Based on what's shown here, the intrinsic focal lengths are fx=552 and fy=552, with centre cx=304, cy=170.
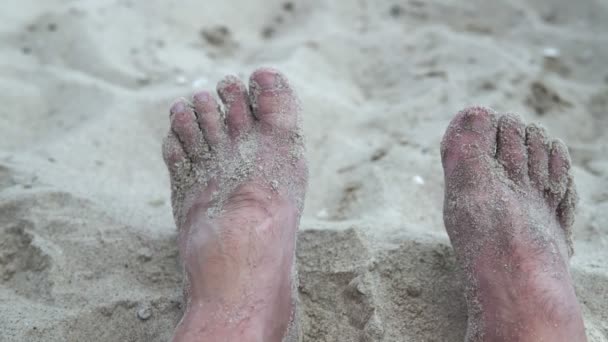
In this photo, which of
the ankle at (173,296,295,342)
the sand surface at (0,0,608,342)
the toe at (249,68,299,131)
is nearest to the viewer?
the ankle at (173,296,295,342)

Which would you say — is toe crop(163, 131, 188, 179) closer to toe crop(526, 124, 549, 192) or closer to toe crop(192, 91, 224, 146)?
toe crop(192, 91, 224, 146)

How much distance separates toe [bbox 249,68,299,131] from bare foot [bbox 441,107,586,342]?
433 mm

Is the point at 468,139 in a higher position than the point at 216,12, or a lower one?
higher

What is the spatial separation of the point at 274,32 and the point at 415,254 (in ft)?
4.98

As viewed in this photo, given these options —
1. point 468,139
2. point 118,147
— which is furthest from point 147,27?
point 468,139

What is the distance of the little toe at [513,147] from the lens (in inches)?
56.6

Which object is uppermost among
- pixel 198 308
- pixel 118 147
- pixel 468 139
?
pixel 468 139

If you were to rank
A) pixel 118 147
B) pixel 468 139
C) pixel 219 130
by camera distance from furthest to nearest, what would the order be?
pixel 118 147
pixel 219 130
pixel 468 139

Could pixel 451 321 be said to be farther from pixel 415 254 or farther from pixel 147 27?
pixel 147 27

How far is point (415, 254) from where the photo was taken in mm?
1446

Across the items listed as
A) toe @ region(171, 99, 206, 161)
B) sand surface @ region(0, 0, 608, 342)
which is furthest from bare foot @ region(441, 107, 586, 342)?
toe @ region(171, 99, 206, 161)

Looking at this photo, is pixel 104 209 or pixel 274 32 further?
pixel 274 32

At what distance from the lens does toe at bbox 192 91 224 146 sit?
1548mm

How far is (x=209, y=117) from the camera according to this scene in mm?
1567
